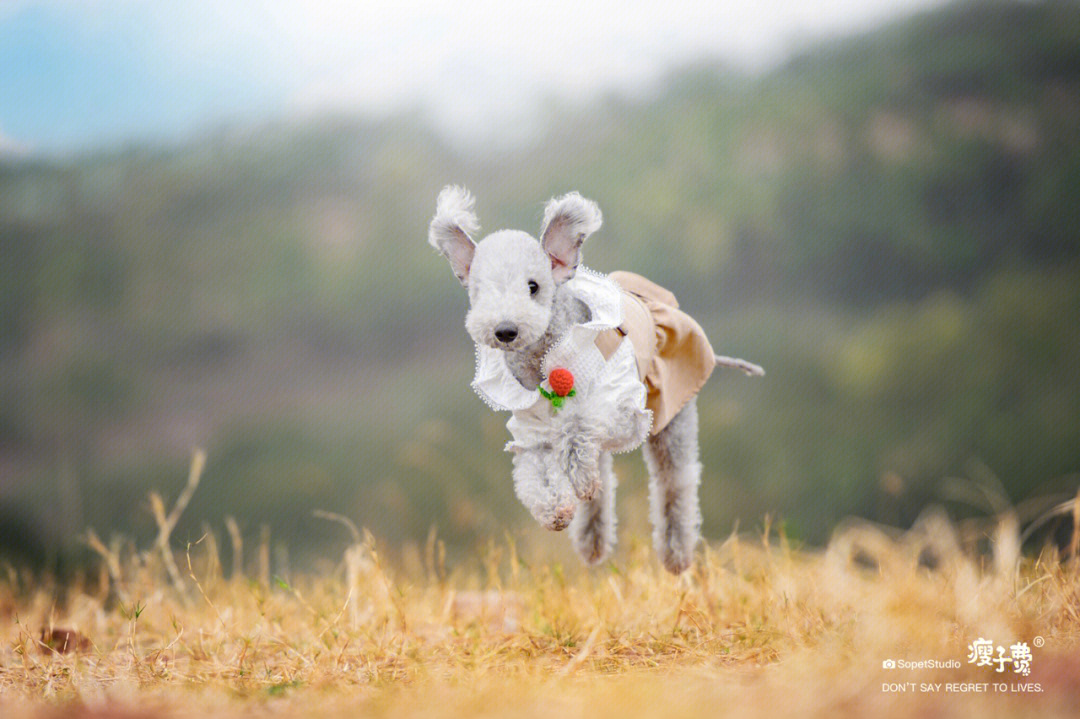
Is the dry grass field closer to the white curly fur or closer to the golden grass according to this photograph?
the golden grass

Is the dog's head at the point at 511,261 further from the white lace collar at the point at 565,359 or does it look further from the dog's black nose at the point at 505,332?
the white lace collar at the point at 565,359

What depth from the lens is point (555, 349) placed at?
2668 millimetres

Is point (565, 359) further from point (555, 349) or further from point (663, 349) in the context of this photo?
point (663, 349)

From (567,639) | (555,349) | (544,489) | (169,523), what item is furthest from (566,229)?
(169,523)

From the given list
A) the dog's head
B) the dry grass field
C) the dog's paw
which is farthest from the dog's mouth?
the dry grass field

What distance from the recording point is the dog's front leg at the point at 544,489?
8.36ft

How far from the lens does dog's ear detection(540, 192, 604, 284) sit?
8.65ft

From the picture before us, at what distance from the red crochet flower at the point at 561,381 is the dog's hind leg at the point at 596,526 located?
0.56 m

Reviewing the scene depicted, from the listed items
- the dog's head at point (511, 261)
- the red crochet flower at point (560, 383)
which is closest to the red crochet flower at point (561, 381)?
the red crochet flower at point (560, 383)

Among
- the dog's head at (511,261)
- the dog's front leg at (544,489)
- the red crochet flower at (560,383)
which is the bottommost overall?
the dog's front leg at (544,489)

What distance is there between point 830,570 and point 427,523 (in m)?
2.66

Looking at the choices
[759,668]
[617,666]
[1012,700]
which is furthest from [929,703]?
[617,666]

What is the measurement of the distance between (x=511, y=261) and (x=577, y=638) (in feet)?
4.09

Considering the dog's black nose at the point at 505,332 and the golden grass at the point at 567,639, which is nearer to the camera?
the golden grass at the point at 567,639
